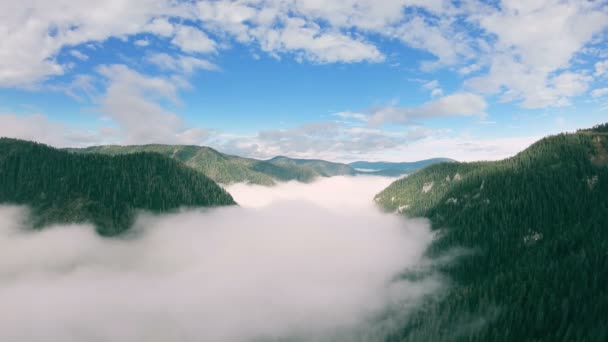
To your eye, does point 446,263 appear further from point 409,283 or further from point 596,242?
point 596,242

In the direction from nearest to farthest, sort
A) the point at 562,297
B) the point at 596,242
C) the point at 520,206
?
the point at 562,297 < the point at 596,242 < the point at 520,206

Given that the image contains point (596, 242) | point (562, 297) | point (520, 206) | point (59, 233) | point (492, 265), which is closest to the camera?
point (562, 297)

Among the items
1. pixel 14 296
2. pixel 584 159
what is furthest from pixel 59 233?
pixel 584 159

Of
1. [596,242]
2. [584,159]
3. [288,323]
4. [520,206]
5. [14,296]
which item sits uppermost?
[584,159]

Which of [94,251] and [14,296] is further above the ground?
Result: [94,251]

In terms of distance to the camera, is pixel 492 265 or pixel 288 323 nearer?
pixel 492 265

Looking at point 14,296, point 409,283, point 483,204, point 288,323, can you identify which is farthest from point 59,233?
point 483,204
